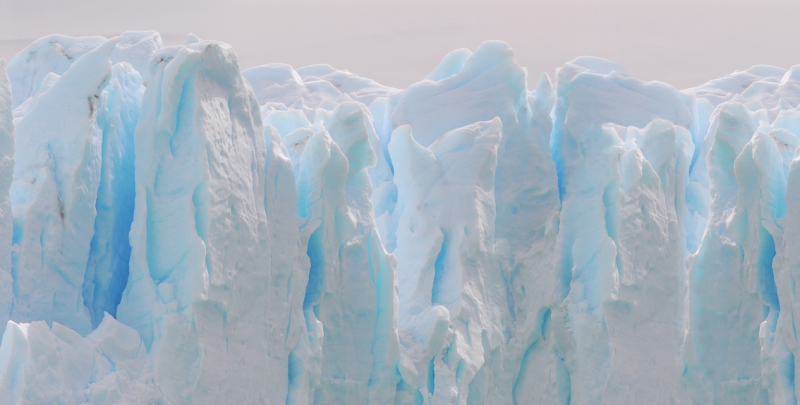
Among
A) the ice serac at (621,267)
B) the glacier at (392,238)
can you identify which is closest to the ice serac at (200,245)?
the glacier at (392,238)

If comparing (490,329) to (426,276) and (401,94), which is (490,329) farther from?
(401,94)

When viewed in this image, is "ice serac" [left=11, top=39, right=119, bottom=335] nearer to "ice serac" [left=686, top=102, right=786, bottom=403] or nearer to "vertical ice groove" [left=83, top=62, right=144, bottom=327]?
"vertical ice groove" [left=83, top=62, right=144, bottom=327]

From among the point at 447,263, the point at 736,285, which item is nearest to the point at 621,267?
the point at 736,285

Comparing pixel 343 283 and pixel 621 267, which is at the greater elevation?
pixel 343 283

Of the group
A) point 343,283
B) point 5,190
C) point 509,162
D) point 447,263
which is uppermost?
point 5,190

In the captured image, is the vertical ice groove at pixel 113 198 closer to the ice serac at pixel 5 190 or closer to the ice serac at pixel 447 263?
the ice serac at pixel 5 190

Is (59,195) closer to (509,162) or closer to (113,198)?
(113,198)

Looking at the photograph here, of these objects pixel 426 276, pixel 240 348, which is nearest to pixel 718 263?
pixel 426 276

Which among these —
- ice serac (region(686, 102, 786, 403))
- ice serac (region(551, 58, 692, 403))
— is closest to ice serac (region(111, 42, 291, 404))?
ice serac (region(551, 58, 692, 403))
